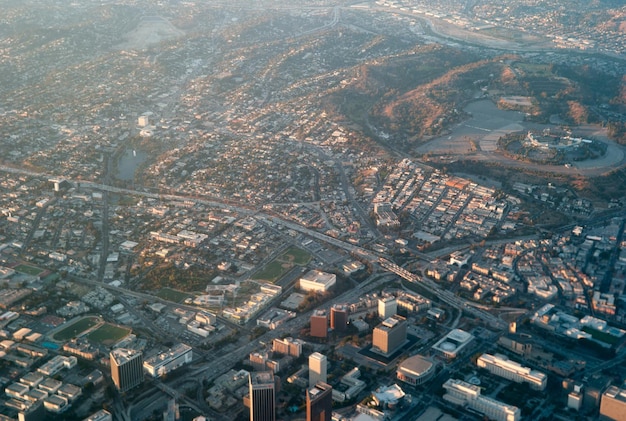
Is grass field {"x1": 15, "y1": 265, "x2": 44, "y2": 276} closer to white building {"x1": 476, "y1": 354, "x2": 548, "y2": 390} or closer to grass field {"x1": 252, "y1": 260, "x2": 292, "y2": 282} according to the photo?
grass field {"x1": 252, "y1": 260, "x2": 292, "y2": 282}

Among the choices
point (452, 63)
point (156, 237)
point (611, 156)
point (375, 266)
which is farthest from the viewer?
point (452, 63)

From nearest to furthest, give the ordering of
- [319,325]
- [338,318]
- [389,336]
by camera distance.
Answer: [389,336] < [319,325] < [338,318]

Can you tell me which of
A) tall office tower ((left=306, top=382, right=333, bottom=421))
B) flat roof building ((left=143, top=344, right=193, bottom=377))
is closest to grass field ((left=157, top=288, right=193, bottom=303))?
flat roof building ((left=143, top=344, right=193, bottom=377))

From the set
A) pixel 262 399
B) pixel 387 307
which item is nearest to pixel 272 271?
pixel 387 307

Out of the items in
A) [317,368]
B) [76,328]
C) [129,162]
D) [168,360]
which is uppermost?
[317,368]

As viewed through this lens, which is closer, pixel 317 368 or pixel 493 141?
pixel 317 368

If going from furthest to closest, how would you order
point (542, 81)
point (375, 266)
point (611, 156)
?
point (542, 81), point (611, 156), point (375, 266)

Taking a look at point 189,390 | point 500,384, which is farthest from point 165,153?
point 500,384

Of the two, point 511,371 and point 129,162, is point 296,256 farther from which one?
point 129,162

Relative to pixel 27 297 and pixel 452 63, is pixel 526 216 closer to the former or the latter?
pixel 27 297
